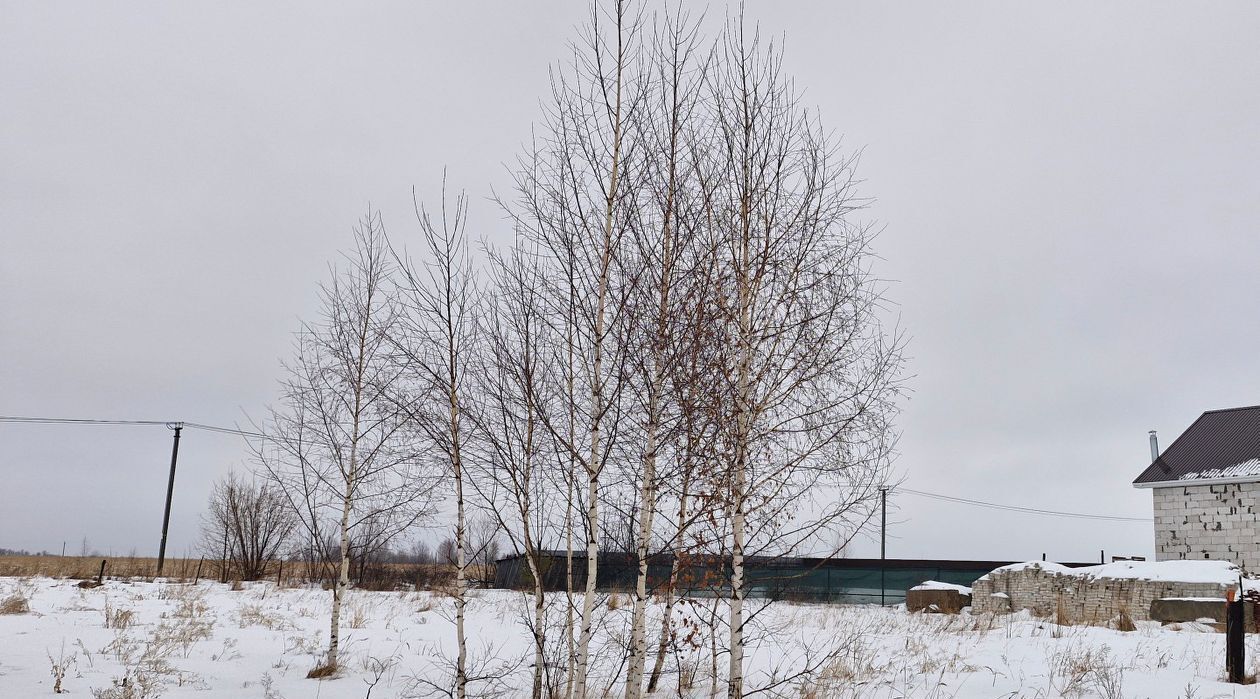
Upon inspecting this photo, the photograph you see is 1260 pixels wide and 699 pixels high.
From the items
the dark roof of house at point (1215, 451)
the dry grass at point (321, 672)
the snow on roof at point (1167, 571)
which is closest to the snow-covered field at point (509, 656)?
the dry grass at point (321, 672)

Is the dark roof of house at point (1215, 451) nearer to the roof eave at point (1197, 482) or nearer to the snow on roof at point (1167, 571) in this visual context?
the roof eave at point (1197, 482)

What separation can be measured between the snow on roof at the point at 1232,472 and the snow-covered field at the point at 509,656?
13.2m

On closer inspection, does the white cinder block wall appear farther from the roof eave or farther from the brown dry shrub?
the brown dry shrub

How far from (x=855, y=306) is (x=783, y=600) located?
22977mm

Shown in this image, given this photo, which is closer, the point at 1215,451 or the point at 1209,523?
the point at 1209,523

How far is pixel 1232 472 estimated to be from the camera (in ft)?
86.2

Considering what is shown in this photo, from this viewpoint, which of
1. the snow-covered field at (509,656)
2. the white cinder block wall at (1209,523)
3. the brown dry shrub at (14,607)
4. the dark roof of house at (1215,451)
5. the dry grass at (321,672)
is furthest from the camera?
the dark roof of house at (1215,451)

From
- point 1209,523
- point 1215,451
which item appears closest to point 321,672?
point 1209,523

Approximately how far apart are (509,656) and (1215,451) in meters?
27.2

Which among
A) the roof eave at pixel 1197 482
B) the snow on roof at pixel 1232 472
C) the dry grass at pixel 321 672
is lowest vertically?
the dry grass at pixel 321 672

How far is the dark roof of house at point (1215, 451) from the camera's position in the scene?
87.3 ft

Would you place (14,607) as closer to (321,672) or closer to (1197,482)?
(321,672)

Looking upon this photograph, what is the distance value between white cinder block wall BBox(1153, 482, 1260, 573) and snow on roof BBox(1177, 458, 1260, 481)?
1.05 feet

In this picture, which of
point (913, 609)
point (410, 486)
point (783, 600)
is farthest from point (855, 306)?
point (783, 600)
